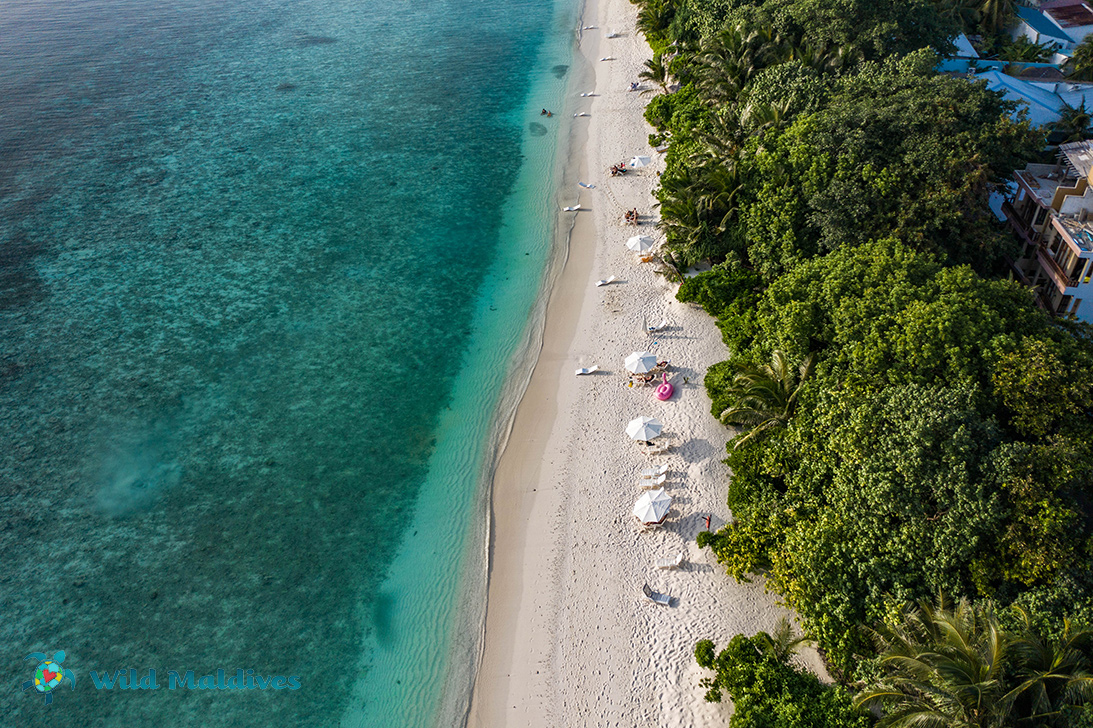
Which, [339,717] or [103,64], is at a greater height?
[103,64]

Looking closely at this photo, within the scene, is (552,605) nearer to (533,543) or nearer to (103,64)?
(533,543)

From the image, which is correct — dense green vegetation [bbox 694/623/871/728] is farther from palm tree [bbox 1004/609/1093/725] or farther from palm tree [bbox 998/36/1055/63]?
palm tree [bbox 998/36/1055/63]

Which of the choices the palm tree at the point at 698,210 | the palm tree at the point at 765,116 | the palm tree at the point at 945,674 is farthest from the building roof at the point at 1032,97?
the palm tree at the point at 945,674

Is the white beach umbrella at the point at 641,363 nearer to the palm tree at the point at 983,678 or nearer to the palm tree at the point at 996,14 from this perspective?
the palm tree at the point at 983,678

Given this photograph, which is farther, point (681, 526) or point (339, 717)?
point (681, 526)

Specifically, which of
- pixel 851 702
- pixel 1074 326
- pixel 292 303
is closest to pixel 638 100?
pixel 292 303

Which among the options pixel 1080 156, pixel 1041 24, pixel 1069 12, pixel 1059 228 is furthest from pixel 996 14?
pixel 1059 228
